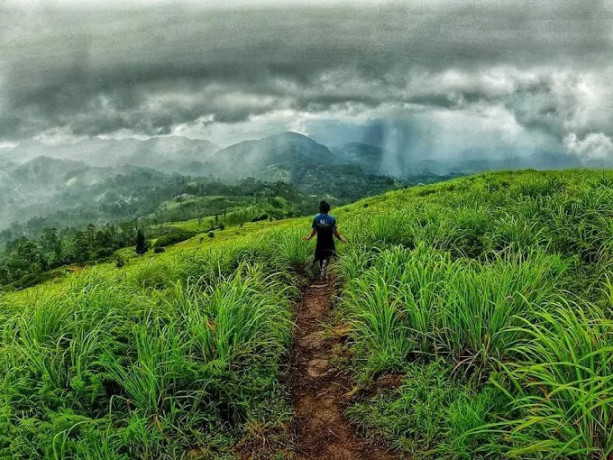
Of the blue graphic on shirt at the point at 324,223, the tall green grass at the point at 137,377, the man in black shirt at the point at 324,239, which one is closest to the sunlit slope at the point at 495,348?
the tall green grass at the point at 137,377

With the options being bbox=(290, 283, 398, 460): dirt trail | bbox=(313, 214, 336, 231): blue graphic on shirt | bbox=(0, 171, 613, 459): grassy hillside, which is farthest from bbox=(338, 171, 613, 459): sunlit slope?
bbox=(313, 214, 336, 231): blue graphic on shirt

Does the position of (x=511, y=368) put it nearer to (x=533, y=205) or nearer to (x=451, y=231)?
(x=451, y=231)

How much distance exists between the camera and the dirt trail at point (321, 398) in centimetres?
466

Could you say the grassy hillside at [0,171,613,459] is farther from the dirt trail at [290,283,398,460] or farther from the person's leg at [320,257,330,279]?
the person's leg at [320,257,330,279]

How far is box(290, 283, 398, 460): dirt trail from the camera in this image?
15.3 ft

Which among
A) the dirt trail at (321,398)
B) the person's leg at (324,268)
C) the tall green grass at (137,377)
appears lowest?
the person's leg at (324,268)

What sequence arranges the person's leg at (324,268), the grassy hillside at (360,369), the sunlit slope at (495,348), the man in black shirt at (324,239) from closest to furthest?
the sunlit slope at (495,348) < the grassy hillside at (360,369) < the person's leg at (324,268) < the man in black shirt at (324,239)

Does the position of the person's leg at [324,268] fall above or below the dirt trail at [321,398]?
below

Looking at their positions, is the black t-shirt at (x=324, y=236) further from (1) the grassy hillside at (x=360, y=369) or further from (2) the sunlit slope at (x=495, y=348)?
(1) the grassy hillside at (x=360, y=369)

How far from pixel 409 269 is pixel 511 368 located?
2.41 m

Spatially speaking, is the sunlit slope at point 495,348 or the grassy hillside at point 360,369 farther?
the grassy hillside at point 360,369

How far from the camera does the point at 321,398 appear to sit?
5523 millimetres

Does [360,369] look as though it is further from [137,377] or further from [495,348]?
[137,377]

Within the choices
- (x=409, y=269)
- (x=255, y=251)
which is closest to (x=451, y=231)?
(x=409, y=269)
